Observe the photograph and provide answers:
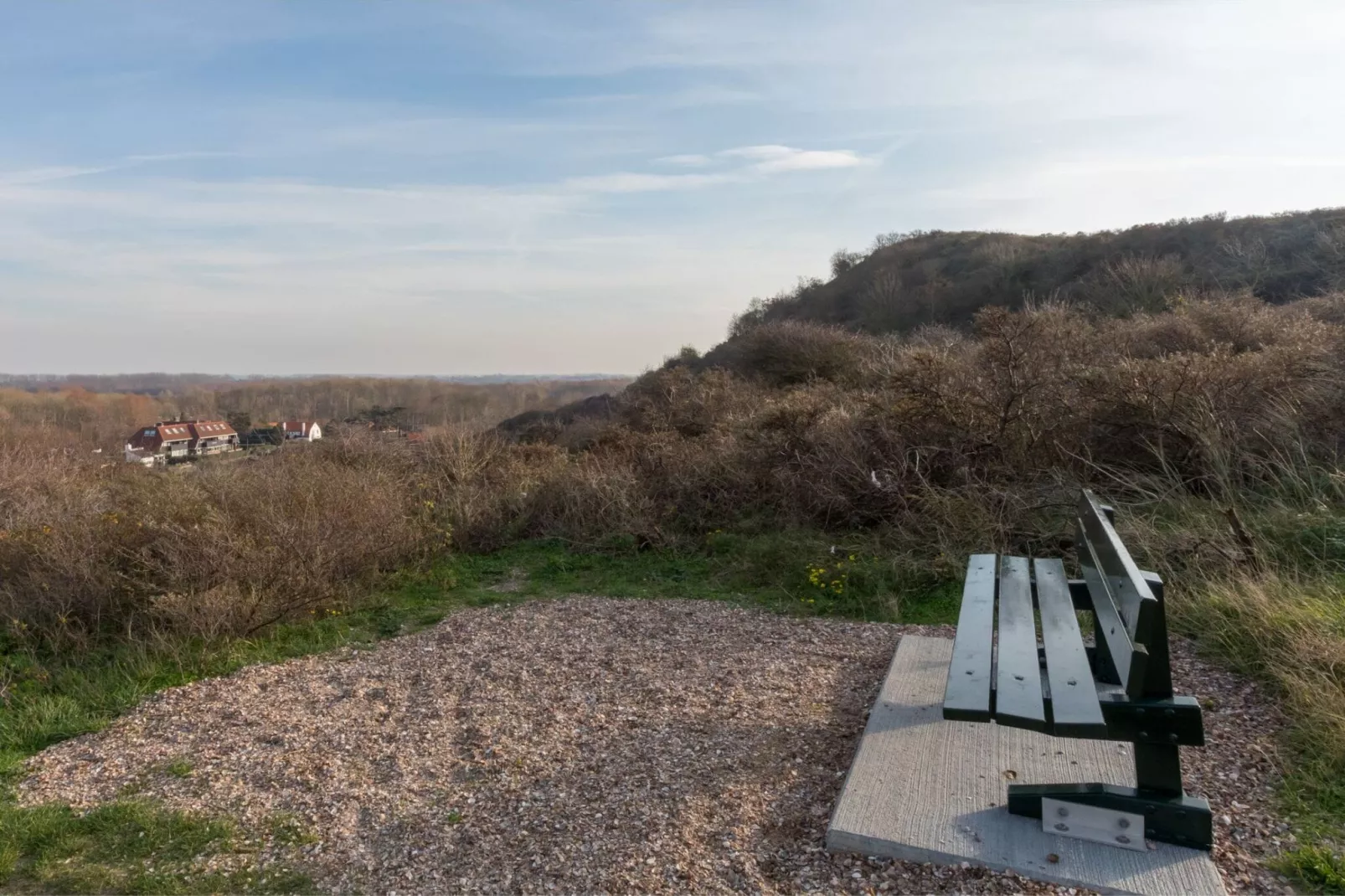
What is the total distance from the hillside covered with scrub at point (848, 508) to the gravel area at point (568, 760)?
498mm

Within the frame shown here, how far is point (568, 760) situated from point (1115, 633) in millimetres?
2128

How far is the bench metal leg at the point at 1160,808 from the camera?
2.58 metres

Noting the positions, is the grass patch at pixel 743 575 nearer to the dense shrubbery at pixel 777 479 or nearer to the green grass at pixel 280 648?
the green grass at pixel 280 648

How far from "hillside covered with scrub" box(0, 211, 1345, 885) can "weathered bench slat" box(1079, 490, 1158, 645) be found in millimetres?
849

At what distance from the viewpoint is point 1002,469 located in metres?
7.52

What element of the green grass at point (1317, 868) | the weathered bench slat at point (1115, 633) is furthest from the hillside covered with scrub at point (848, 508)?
the weathered bench slat at point (1115, 633)

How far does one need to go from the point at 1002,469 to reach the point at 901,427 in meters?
1.00

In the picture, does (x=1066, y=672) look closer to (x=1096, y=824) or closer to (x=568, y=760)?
(x=1096, y=824)

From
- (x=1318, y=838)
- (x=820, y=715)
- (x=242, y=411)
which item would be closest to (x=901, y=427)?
(x=820, y=715)

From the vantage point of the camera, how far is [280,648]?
5355mm

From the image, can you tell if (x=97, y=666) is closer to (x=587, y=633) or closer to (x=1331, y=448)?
(x=587, y=633)

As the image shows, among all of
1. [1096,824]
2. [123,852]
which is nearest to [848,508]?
[1096,824]

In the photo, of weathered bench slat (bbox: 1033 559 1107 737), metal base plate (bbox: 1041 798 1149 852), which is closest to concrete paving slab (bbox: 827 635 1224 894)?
metal base plate (bbox: 1041 798 1149 852)

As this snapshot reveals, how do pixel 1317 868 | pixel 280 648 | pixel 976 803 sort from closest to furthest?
pixel 1317 868 → pixel 976 803 → pixel 280 648
